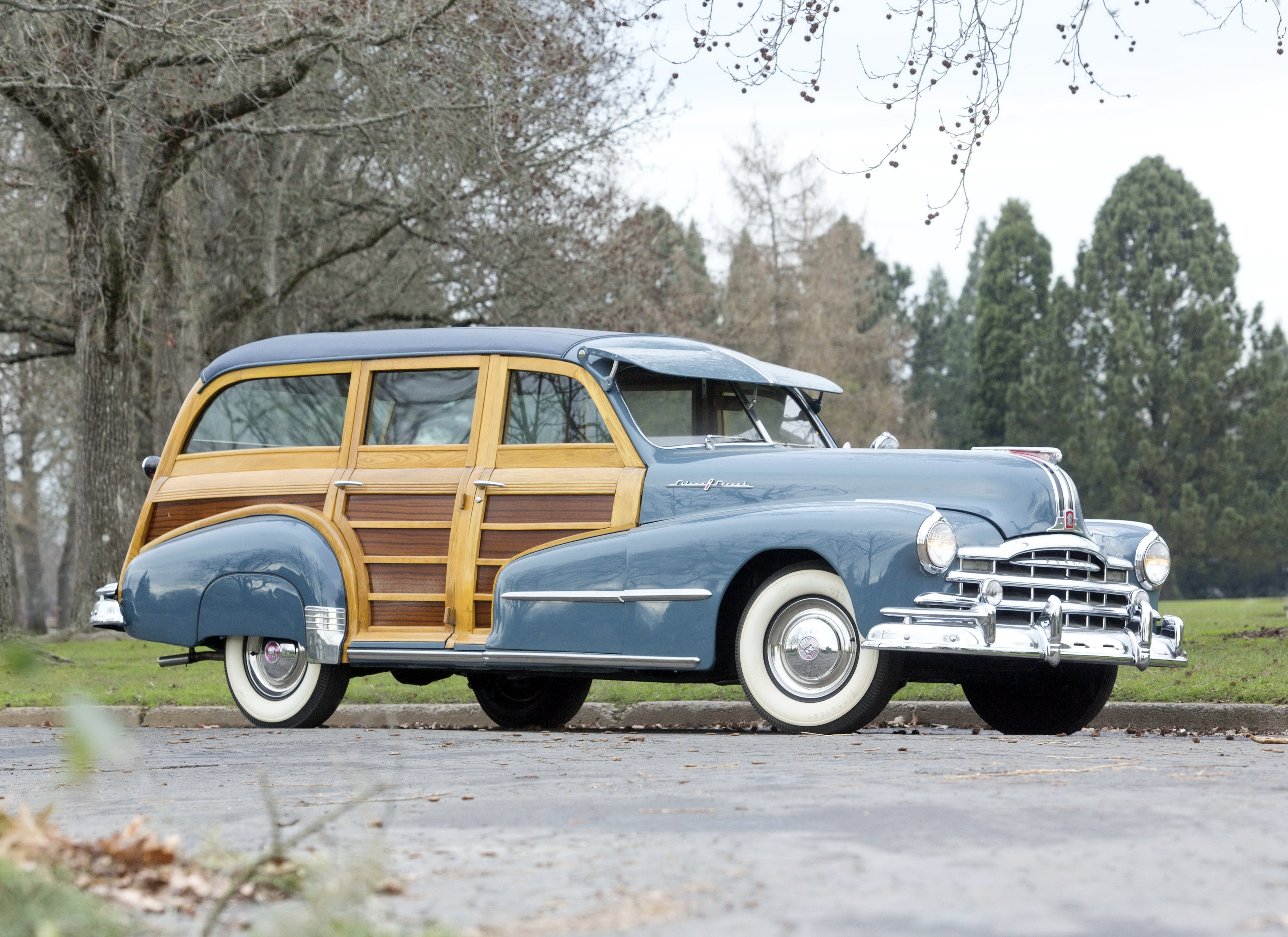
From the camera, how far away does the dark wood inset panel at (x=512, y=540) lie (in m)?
8.39

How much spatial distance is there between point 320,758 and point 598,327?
1699 cm

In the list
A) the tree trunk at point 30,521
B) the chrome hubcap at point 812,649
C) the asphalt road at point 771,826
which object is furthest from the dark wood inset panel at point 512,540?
the tree trunk at point 30,521

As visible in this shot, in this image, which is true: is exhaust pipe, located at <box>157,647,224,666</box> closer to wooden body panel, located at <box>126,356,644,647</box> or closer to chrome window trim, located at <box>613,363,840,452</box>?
wooden body panel, located at <box>126,356,644,647</box>

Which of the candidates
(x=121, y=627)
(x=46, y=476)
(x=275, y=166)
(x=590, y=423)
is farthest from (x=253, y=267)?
(x=46, y=476)

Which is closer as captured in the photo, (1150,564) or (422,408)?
(1150,564)

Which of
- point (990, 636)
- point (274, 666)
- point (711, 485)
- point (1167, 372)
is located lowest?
point (274, 666)

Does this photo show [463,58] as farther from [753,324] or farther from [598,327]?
[753,324]

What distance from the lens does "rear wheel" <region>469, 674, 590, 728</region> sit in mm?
9672

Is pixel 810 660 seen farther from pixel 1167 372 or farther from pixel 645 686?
pixel 1167 372

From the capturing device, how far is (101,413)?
Answer: 17719 mm

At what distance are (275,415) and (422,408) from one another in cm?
109

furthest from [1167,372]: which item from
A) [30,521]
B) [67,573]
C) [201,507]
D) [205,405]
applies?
[201,507]

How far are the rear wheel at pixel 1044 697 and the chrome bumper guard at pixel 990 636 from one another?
750 millimetres

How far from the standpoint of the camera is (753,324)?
130 feet
